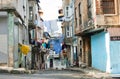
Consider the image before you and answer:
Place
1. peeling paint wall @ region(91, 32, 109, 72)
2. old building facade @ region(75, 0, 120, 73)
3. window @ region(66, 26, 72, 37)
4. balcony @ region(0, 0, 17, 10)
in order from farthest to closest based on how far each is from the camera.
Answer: window @ region(66, 26, 72, 37) → balcony @ region(0, 0, 17, 10) → peeling paint wall @ region(91, 32, 109, 72) → old building facade @ region(75, 0, 120, 73)

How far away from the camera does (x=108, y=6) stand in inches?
1019

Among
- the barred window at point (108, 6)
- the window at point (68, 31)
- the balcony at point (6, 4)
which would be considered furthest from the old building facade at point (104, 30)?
the window at point (68, 31)

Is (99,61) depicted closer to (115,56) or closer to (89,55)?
(115,56)

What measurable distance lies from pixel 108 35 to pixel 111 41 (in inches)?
19.6

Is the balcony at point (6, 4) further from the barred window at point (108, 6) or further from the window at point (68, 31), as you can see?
the window at point (68, 31)

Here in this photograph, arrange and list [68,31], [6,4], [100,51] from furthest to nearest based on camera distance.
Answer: [68,31], [100,51], [6,4]

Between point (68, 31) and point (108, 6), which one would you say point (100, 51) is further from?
point (68, 31)

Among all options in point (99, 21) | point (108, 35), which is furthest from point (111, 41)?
point (99, 21)

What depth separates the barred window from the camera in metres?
25.7

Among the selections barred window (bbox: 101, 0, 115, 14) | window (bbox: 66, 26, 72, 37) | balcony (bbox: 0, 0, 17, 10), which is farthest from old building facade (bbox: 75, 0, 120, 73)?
window (bbox: 66, 26, 72, 37)

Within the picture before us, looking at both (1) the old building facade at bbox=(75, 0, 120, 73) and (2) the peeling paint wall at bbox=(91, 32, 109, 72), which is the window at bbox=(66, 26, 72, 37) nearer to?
(1) the old building facade at bbox=(75, 0, 120, 73)

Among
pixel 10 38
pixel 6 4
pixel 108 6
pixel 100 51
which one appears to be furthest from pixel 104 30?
pixel 6 4

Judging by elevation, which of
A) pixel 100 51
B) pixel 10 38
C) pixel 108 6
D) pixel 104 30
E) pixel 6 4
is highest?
pixel 6 4

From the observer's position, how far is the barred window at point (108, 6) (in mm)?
25728
